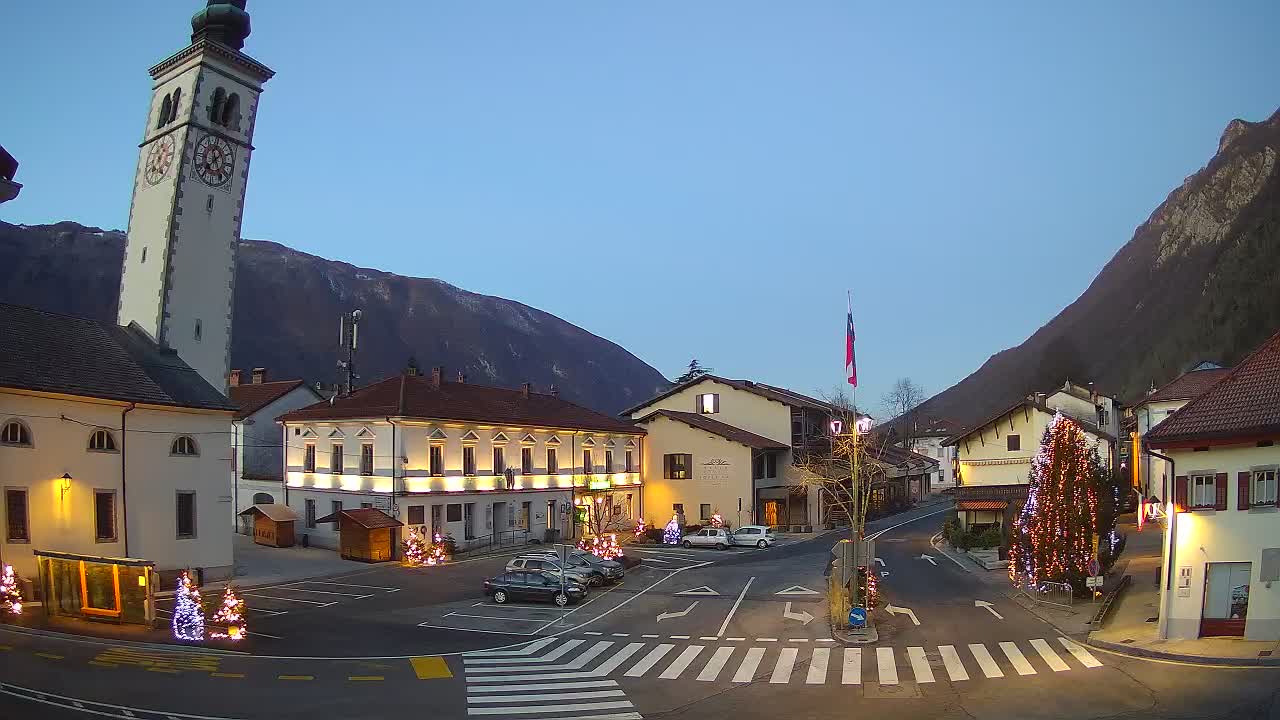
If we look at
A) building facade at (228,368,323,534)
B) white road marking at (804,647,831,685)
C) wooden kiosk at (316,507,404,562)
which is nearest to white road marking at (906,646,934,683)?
white road marking at (804,647,831,685)

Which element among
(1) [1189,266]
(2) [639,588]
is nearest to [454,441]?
(2) [639,588]

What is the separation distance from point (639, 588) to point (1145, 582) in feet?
62.6

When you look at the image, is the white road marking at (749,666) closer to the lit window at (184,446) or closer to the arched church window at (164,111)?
the lit window at (184,446)

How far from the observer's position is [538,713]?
1842 cm

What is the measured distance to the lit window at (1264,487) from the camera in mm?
22797

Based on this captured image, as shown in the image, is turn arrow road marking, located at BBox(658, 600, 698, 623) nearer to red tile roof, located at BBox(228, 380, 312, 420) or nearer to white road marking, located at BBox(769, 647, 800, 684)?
white road marking, located at BBox(769, 647, 800, 684)

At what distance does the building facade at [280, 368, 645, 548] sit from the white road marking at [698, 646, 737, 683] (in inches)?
1048

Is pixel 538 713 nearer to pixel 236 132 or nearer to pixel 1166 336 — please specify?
pixel 236 132

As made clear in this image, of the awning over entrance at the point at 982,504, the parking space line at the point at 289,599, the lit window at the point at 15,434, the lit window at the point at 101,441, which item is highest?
the lit window at the point at 15,434

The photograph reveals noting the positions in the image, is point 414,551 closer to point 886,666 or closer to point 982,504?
point 886,666

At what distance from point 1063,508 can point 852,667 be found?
1254cm

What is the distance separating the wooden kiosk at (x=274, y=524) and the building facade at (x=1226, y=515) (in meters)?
43.1

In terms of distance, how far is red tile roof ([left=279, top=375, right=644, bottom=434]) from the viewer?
4894 cm

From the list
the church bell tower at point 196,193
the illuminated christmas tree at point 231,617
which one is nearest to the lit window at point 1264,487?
the illuminated christmas tree at point 231,617
